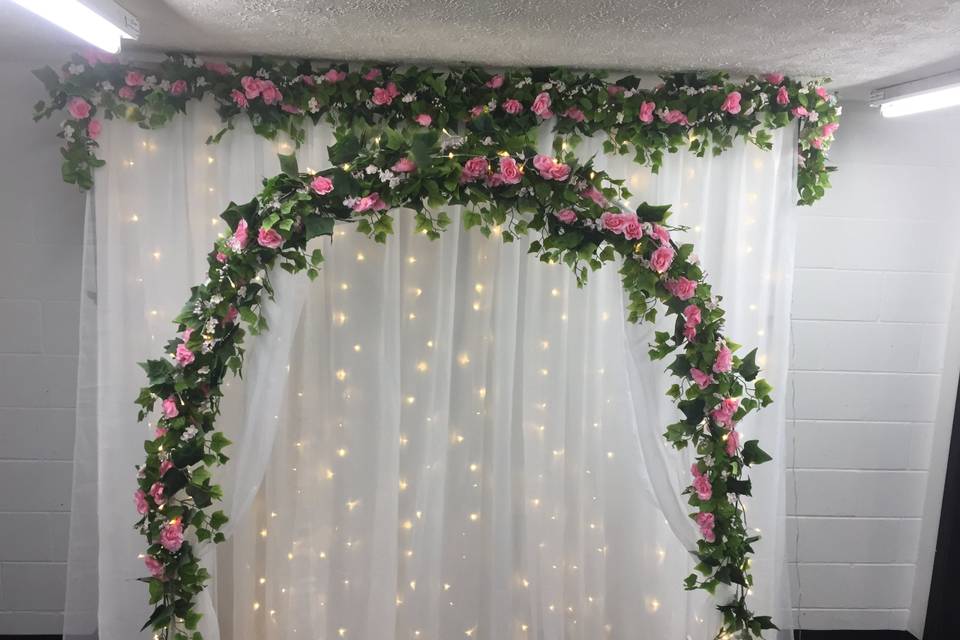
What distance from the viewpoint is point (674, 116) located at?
2789mm

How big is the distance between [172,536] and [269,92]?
1666mm

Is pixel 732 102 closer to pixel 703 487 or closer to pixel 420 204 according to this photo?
pixel 420 204

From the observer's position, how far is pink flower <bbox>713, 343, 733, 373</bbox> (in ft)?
8.08

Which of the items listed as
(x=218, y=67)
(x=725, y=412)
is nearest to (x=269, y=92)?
(x=218, y=67)

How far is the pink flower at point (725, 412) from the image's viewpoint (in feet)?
8.13

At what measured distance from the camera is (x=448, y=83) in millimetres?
2752

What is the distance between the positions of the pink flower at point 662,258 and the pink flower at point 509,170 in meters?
0.56

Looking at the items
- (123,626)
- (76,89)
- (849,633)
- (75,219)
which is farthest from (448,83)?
(849,633)

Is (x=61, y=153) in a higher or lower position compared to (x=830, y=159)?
lower

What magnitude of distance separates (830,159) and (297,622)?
123 inches

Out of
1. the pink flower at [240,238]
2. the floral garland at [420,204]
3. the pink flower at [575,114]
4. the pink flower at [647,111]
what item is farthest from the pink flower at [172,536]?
the pink flower at [647,111]

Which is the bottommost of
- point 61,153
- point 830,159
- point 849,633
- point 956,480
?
point 849,633

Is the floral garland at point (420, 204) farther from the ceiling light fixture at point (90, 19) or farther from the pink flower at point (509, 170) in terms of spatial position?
the ceiling light fixture at point (90, 19)

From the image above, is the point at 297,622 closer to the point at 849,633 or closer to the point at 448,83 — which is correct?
the point at 448,83
